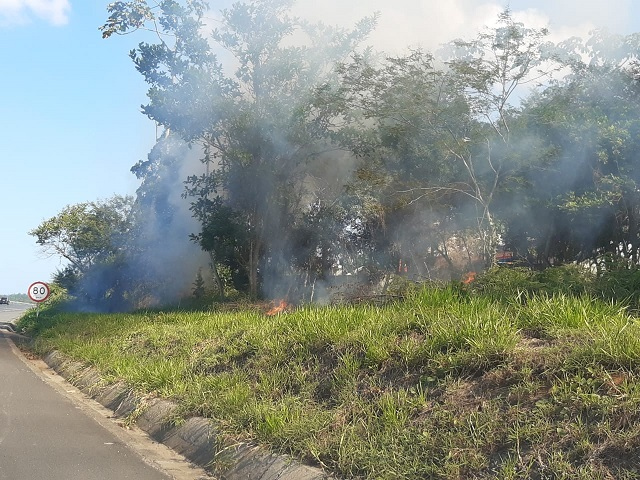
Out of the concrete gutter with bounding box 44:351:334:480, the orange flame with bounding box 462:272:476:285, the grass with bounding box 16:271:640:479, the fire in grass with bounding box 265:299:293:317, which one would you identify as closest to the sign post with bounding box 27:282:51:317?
the fire in grass with bounding box 265:299:293:317

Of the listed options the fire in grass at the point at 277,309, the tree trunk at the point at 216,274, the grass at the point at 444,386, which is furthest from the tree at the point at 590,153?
the grass at the point at 444,386

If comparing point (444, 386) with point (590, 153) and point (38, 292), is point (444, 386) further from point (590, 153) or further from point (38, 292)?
point (38, 292)

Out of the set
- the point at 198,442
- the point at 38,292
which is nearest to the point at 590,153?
the point at 198,442

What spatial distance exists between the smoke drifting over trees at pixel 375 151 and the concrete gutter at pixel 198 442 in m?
8.69

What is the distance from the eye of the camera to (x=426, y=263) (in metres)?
22.6

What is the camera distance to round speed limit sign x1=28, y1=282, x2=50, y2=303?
2448 centimetres

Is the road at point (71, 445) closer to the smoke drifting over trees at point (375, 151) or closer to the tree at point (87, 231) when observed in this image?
the smoke drifting over trees at point (375, 151)

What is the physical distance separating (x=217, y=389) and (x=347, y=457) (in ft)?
9.37

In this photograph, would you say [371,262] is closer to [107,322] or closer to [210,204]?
[210,204]

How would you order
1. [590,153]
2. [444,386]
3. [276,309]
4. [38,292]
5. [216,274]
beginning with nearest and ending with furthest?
1. [444,386]
2. [276,309]
3. [590,153]
4. [216,274]
5. [38,292]

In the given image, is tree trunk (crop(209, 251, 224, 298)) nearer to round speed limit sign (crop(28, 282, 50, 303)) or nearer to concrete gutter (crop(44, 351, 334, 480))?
round speed limit sign (crop(28, 282, 50, 303))

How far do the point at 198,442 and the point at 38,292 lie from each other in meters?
19.8

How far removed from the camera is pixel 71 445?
686cm

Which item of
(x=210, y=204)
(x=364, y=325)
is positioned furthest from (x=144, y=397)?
(x=210, y=204)
